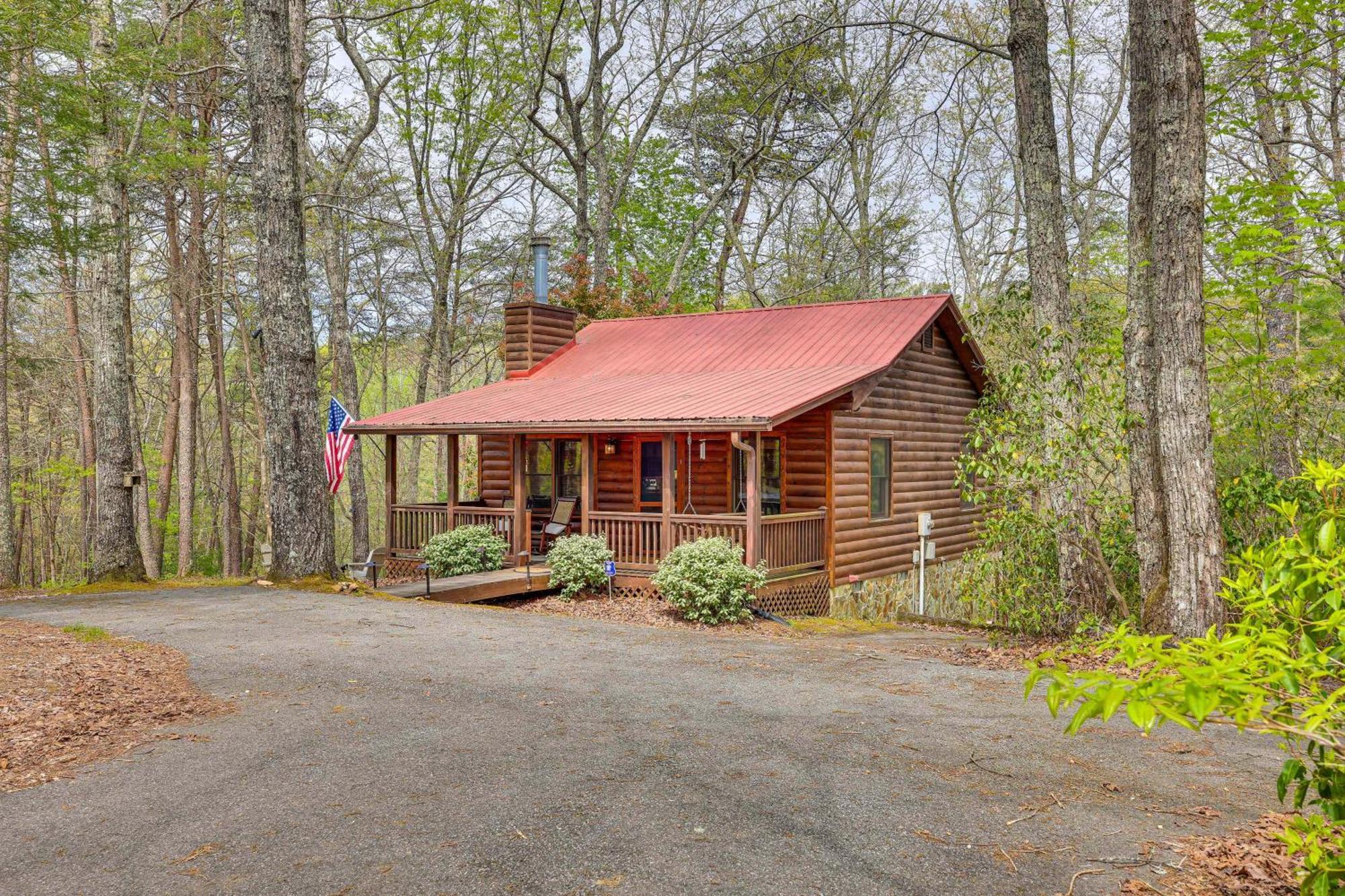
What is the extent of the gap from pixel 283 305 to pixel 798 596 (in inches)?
335

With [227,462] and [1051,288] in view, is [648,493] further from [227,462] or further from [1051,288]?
[227,462]

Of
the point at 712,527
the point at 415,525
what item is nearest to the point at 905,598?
the point at 712,527

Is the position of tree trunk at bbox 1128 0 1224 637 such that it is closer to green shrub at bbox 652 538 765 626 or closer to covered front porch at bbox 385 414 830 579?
green shrub at bbox 652 538 765 626

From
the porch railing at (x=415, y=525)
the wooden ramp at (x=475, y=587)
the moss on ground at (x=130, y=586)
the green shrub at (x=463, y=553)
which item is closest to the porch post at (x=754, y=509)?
the wooden ramp at (x=475, y=587)

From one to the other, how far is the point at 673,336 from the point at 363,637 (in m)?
10.9

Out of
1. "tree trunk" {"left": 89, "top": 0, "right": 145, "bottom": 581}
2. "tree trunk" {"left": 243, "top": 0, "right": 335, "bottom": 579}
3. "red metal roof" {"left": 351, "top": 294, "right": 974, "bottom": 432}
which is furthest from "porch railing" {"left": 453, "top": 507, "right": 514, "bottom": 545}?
"tree trunk" {"left": 89, "top": 0, "right": 145, "bottom": 581}

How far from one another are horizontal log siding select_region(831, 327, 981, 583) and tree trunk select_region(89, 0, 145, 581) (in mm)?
10598

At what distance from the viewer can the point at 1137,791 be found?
16.0ft

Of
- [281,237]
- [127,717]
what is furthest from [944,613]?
[127,717]

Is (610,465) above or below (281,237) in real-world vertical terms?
below

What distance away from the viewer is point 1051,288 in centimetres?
995

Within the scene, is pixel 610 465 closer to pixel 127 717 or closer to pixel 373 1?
pixel 127 717

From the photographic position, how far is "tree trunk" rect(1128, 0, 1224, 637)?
24.6 feet

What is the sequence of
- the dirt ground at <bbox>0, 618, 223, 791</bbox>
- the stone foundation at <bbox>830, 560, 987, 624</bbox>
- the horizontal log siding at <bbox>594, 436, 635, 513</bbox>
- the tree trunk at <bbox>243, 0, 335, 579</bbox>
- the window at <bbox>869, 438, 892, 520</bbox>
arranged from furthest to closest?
1. the horizontal log siding at <bbox>594, 436, 635, 513</bbox>
2. the window at <bbox>869, 438, 892, 520</bbox>
3. the stone foundation at <bbox>830, 560, 987, 624</bbox>
4. the tree trunk at <bbox>243, 0, 335, 579</bbox>
5. the dirt ground at <bbox>0, 618, 223, 791</bbox>
